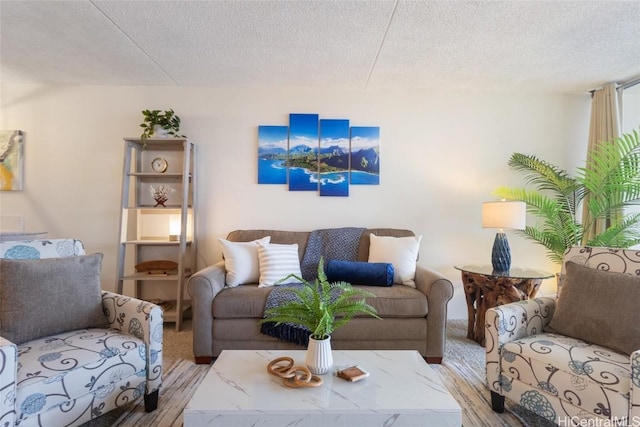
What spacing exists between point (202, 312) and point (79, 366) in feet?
2.75

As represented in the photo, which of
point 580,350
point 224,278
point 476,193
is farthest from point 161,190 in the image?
point 580,350

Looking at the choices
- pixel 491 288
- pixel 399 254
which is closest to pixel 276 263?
pixel 399 254

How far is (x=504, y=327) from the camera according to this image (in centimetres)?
167

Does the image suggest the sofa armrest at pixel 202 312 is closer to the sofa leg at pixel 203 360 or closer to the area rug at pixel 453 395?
the sofa leg at pixel 203 360

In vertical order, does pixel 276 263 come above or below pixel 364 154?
below

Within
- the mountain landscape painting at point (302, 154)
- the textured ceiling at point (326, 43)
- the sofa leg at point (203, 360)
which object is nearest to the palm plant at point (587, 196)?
the textured ceiling at point (326, 43)

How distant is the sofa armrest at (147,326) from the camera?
5.37 ft

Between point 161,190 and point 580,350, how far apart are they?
3326 mm

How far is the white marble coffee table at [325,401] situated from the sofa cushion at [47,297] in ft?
2.79

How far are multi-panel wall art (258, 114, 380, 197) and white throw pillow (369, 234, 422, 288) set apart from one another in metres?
0.70

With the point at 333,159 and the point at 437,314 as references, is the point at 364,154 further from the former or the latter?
the point at 437,314

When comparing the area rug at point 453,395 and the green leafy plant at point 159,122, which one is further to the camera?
the green leafy plant at point 159,122

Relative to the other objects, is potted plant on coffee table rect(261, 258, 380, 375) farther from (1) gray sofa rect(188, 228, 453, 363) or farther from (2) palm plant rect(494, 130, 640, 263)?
(2) palm plant rect(494, 130, 640, 263)

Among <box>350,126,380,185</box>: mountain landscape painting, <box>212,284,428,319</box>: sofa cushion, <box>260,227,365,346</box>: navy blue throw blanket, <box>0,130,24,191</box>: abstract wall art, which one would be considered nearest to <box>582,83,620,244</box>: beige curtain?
<box>212,284,428,319</box>: sofa cushion
